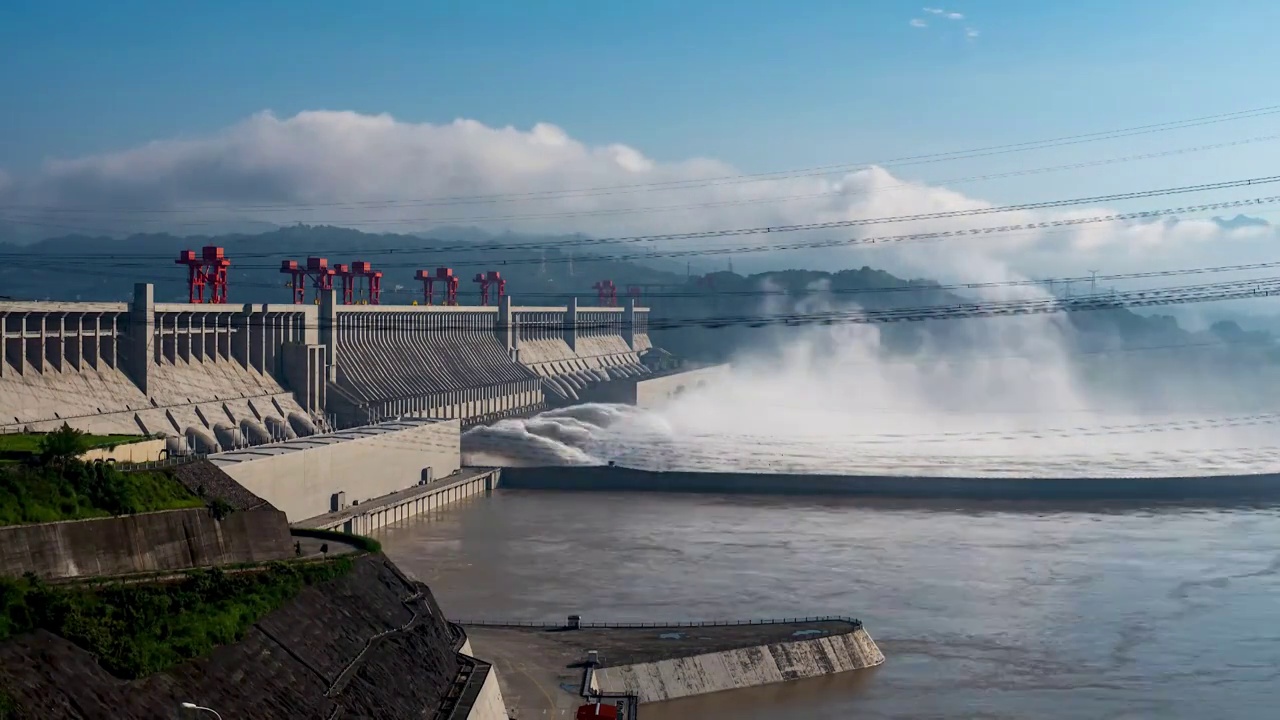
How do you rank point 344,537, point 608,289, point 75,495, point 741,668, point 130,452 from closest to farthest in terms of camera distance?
point 75,495
point 130,452
point 344,537
point 741,668
point 608,289

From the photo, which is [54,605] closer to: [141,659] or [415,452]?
[141,659]

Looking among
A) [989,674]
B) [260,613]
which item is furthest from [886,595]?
[260,613]

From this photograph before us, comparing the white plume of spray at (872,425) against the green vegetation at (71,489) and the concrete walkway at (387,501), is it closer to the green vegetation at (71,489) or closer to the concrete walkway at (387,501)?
the concrete walkway at (387,501)

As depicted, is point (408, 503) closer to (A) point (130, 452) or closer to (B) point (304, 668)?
(A) point (130, 452)

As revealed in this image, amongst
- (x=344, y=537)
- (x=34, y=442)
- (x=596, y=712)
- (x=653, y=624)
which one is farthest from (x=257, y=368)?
(x=596, y=712)

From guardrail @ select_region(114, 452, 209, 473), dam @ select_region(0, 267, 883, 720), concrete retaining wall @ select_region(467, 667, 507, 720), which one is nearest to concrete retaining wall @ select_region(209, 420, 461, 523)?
dam @ select_region(0, 267, 883, 720)
